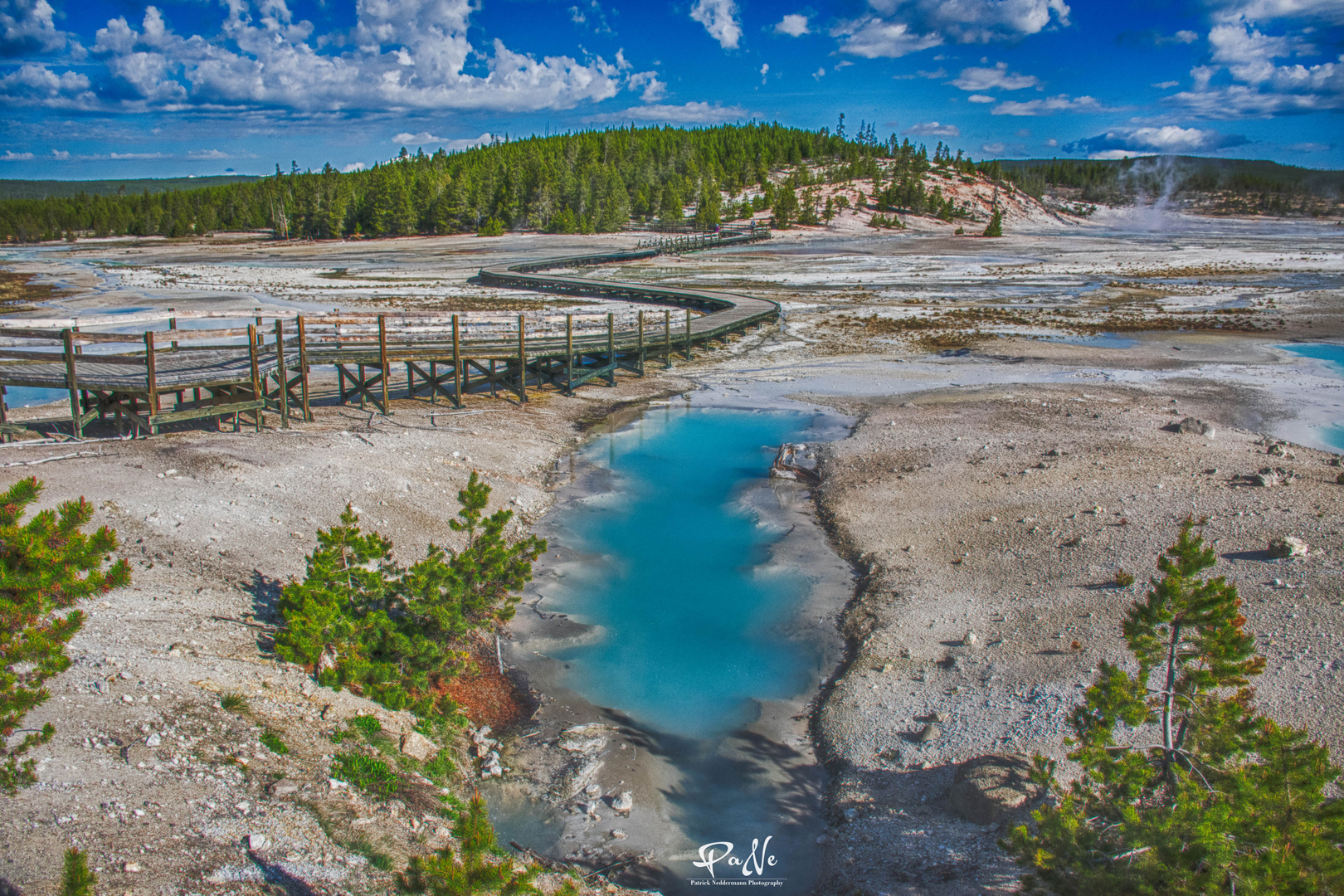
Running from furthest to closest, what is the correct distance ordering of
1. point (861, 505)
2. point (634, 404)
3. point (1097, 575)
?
point (634, 404) < point (861, 505) < point (1097, 575)

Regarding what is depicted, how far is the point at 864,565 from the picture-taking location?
12211 millimetres

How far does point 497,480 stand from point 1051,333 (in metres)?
23.6

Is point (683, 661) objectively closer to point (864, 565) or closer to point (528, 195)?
point (864, 565)

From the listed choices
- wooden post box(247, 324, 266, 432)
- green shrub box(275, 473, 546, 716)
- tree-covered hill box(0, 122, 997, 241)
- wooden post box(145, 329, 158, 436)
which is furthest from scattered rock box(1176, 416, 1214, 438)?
tree-covered hill box(0, 122, 997, 241)

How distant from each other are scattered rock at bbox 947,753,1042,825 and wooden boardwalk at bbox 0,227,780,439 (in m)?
13.8

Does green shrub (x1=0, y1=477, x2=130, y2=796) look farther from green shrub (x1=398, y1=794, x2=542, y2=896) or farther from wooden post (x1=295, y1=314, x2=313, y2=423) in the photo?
wooden post (x1=295, y1=314, x2=313, y2=423)

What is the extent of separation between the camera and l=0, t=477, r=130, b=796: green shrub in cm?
472

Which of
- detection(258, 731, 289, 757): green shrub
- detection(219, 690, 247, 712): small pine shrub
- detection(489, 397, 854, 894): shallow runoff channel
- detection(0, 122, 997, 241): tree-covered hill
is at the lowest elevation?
detection(489, 397, 854, 894): shallow runoff channel

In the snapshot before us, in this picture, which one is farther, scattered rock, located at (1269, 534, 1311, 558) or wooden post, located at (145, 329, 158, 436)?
wooden post, located at (145, 329, 158, 436)

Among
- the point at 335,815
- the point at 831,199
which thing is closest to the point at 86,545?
the point at 335,815

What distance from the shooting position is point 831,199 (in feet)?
330

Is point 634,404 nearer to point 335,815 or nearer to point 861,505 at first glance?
point 861,505

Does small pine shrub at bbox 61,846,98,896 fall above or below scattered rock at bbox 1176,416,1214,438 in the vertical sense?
above

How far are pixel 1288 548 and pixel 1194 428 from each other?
19.7 ft
